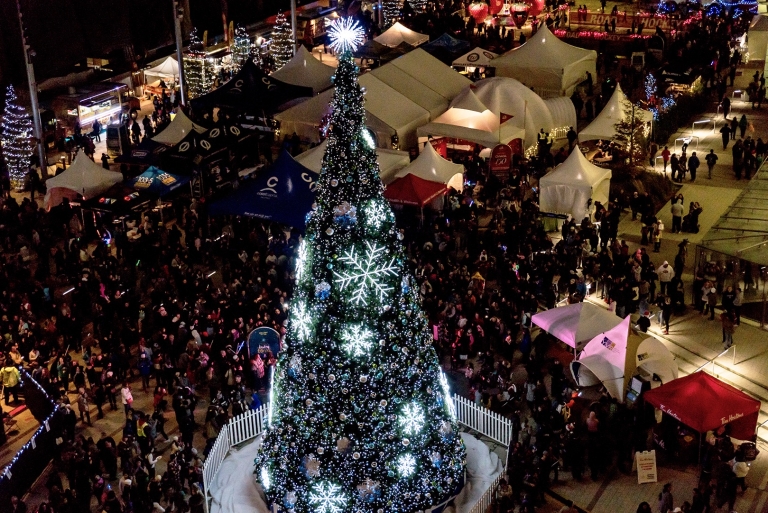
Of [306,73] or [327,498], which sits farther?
[306,73]

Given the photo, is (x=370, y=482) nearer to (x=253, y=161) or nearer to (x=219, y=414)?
(x=219, y=414)

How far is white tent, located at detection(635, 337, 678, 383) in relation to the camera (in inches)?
776

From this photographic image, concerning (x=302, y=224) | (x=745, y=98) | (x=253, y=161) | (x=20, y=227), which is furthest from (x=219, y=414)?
(x=745, y=98)

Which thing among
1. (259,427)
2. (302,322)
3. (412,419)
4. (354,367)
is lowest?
(259,427)

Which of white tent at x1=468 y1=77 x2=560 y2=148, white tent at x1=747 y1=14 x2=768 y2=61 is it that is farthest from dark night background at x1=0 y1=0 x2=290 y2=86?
white tent at x1=747 y1=14 x2=768 y2=61

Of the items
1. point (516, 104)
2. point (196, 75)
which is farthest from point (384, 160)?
point (196, 75)

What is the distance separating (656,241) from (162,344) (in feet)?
39.8

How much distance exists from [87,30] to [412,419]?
3461cm

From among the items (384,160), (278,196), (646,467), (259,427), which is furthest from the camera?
(384,160)

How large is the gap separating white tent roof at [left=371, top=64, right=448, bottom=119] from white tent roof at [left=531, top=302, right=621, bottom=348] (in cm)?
1289

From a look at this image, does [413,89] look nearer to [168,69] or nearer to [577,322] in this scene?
[168,69]

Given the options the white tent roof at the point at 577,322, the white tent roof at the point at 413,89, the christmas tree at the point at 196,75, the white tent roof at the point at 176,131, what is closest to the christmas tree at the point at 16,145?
the white tent roof at the point at 176,131

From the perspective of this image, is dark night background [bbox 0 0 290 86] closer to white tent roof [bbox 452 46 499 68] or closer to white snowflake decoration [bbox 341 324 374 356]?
white tent roof [bbox 452 46 499 68]

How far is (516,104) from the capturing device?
32.6 m
